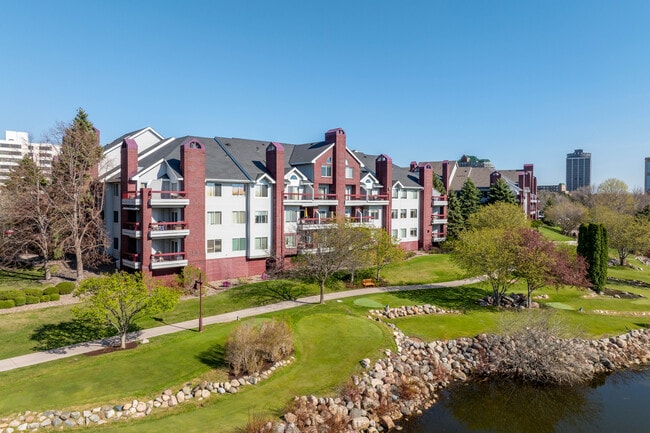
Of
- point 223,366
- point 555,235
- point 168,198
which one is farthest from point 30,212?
point 555,235

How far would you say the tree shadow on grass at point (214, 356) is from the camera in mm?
20209

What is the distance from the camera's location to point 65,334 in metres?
24.4

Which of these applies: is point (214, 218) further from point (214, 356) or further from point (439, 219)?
point (439, 219)

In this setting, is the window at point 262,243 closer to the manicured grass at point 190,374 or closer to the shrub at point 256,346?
the manicured grass at point 190,374

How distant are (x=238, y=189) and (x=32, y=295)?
59.6ft

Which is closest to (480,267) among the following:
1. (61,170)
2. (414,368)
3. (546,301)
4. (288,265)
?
(546,301)

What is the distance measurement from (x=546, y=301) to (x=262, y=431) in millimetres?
29540

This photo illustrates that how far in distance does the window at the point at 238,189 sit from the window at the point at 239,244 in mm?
4460

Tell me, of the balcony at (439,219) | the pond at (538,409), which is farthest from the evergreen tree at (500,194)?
the pond at (538,409)

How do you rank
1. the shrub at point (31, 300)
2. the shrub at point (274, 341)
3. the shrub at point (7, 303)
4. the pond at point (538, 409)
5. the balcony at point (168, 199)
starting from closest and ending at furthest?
the pond at point (538, 409) → the shrub at point (274, 341) → the shrub at point (7, 303) → the shrub at point (31, 300) → the balcony at point (168, 199)

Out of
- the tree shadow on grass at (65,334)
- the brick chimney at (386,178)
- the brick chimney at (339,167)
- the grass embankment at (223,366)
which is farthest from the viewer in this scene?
the brick chimney at (386,178)

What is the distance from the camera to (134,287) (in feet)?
71.0

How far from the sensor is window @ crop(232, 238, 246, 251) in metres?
39.6

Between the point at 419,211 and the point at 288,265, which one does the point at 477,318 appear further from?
the point at 419,211
